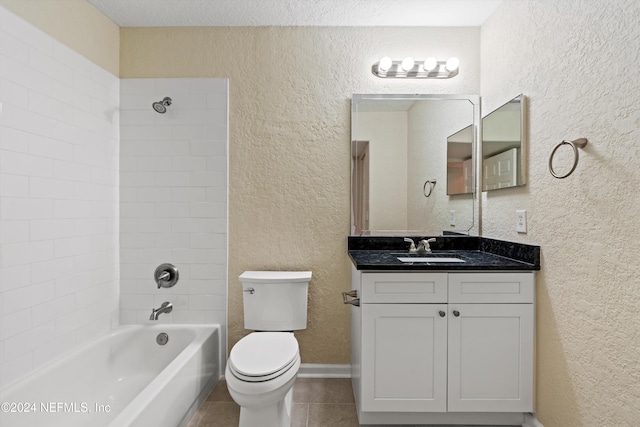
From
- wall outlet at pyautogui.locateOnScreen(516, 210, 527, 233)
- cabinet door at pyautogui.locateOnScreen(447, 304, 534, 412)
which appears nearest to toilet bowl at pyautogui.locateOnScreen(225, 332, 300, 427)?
cabinet door at pyautogui.locateOnScreen(447, 304, 534, 412)

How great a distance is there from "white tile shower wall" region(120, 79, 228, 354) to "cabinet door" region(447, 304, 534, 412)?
1454 millimetres

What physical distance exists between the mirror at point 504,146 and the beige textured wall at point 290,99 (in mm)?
399

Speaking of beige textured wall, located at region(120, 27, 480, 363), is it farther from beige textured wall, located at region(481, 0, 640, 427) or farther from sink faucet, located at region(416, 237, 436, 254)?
beige textured wall, located at region(481, 0, 640, 427)

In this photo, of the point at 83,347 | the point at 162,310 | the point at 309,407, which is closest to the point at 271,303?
the point at 309,407

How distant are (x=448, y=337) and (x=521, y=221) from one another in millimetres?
718

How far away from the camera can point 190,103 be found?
2262 mm

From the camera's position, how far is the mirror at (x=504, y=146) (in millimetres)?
1781

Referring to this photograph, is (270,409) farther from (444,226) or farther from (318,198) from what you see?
(444,226)

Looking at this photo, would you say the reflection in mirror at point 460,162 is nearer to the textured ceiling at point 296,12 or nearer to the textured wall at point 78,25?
the textured ceiling at point 296,12

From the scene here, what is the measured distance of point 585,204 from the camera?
4.45 ft

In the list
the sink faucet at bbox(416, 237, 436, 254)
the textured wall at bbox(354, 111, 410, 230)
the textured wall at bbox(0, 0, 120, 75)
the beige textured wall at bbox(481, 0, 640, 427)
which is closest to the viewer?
the beige textured wall at bbox(481, 0, 640, 427)

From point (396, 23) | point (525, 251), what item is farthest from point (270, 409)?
point (396, 23)

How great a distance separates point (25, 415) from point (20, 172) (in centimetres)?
107

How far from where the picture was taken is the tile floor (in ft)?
5.92
